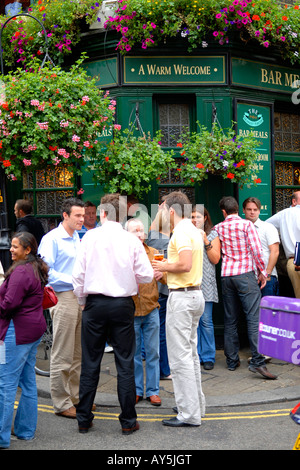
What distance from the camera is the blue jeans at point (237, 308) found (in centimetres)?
709

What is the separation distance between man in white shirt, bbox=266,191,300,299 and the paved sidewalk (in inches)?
49.4

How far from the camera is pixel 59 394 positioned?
5.60 m

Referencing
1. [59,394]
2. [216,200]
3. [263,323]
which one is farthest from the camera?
[216,200]

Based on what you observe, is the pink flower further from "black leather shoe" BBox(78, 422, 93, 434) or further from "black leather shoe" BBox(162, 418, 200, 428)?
"black leather shoe" BBox(162, 418, 200, 428)

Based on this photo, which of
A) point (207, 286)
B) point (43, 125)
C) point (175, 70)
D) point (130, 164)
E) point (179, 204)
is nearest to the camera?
point (179, 204)

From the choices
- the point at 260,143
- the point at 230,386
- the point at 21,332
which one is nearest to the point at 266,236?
the point at 260,143

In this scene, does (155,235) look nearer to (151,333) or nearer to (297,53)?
(151,333)

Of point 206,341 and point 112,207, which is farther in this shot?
point 206,341

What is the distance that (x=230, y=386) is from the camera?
656 centimetres

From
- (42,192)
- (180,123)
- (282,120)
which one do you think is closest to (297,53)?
(282,120)

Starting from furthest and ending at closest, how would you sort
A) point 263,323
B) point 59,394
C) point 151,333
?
point 151,333 < point 59,394 < point 263,323

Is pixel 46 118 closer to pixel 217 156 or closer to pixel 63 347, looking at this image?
pixel 217 156

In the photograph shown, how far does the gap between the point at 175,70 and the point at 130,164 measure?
1803mm

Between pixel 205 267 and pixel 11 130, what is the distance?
9.77 ft
